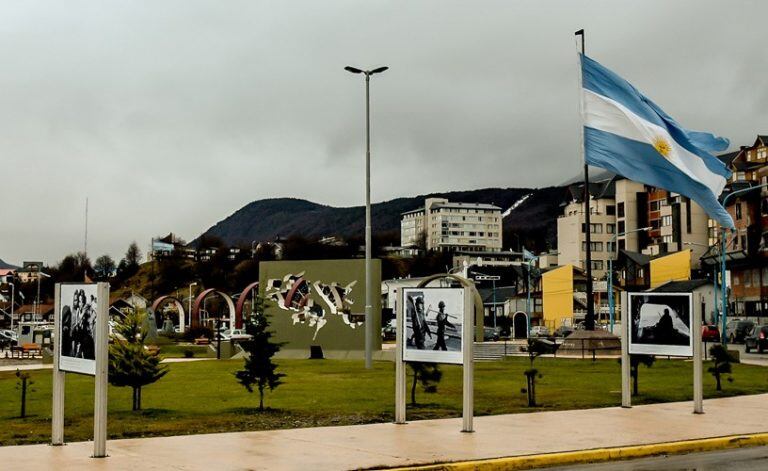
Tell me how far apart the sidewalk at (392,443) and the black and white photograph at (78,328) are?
1.18 meters

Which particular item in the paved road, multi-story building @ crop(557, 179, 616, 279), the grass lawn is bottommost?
the paved road

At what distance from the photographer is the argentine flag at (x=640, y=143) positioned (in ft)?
71.3

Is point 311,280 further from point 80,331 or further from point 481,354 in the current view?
point 80,331

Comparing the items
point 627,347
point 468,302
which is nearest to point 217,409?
point 468,302

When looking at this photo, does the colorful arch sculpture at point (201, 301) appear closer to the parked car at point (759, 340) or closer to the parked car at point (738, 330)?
the parked car at point (738, 330)

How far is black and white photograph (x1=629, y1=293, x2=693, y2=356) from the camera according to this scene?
61.1 ft

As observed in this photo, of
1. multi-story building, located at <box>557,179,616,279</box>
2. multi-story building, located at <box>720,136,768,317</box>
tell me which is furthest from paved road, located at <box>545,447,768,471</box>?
multi-story building, located at <box>557,179,616,279</box>

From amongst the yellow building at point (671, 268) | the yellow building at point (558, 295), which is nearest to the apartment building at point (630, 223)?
the yellow building at point (671, 268)

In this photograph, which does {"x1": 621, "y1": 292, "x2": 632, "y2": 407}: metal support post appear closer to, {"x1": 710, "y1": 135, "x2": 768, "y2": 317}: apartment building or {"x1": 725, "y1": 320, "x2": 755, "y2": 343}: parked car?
{"x1": 725, "y1": 320, "x2": 755, "y2": 343}: parked car

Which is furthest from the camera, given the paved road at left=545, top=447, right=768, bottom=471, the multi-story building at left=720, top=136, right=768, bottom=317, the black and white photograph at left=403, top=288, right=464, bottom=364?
the multi-story building at left=720, top=136, right=768, bottom=317

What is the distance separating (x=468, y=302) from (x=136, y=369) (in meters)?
6.83

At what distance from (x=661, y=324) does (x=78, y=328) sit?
427 inches

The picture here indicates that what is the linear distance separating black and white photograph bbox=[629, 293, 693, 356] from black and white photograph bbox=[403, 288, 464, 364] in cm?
492

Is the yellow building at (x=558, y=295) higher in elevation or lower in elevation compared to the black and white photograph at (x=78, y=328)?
higher
